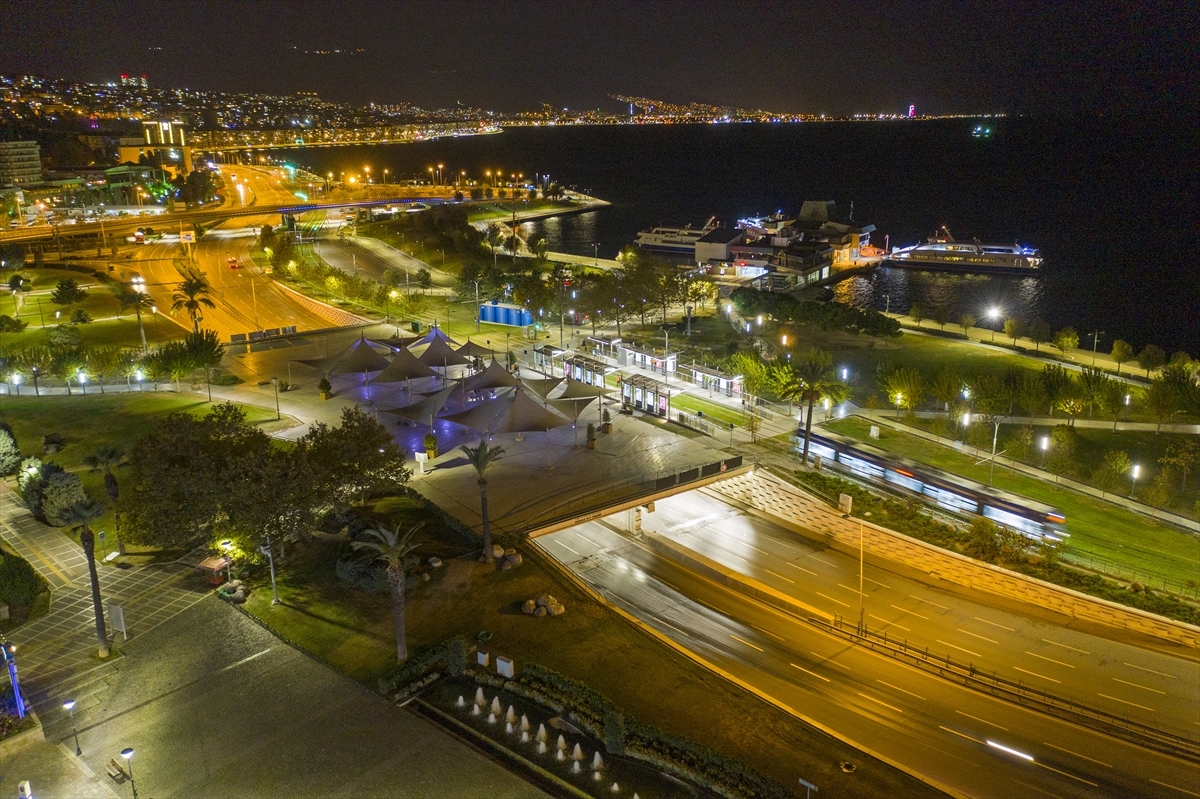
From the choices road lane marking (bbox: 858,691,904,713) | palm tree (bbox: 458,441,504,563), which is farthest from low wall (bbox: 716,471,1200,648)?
palm tree (bbox: 458,441,504,563)

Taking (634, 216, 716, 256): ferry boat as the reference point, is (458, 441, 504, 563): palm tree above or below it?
below

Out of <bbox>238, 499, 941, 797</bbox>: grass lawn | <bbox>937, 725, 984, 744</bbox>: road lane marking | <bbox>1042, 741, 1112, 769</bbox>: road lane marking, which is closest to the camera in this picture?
<bbox>238, 499, 941, 797</bbox>: grass lawn

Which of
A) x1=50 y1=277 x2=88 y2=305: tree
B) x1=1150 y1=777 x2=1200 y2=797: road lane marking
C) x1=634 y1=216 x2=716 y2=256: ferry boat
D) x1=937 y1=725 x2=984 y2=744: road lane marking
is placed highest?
x1=634 y1=216 x2=716 y2=256: ferry boat

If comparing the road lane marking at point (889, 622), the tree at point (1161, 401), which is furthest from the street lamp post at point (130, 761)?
the tree at point (1161, 401)

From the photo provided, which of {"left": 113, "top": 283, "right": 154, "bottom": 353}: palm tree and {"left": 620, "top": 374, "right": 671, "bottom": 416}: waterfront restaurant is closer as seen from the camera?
{"left": 620, "top": 374, "right": 671, "bottom": 416}: waterfront restaurant

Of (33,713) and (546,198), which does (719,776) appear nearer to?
(33,713)

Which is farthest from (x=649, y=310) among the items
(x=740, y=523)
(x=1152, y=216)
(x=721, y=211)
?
(x=1152, y=216)

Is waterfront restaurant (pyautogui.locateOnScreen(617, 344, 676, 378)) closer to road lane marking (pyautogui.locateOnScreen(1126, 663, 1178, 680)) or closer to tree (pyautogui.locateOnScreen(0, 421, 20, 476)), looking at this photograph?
road lane marking (pyautogui.locateOnScreen(1126, 663, 1178, 680))

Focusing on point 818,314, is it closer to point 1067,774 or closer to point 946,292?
point 946,292

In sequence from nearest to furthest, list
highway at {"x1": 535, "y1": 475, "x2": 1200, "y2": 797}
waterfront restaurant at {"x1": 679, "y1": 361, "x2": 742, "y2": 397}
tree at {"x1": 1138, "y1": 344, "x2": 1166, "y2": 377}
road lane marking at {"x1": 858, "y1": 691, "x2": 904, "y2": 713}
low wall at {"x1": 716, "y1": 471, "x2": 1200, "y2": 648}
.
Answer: highway at {"x1": 535, "y1": 475, "x2": 1200, "y2": 797} → road lane marking at {"x1": 858, "y1": 691, "x2": 904, "y2": 713} → low wall at {"x1": 716, "y1": 471, "x2": 1200, "y2": 648} → waterfront restaurant at {"x1": 679, "y1": 361, "x2": 742, "y2": 397} → tree at {"x1": 1138, "y1": 344, "x2": 1166, "y2": 377}
